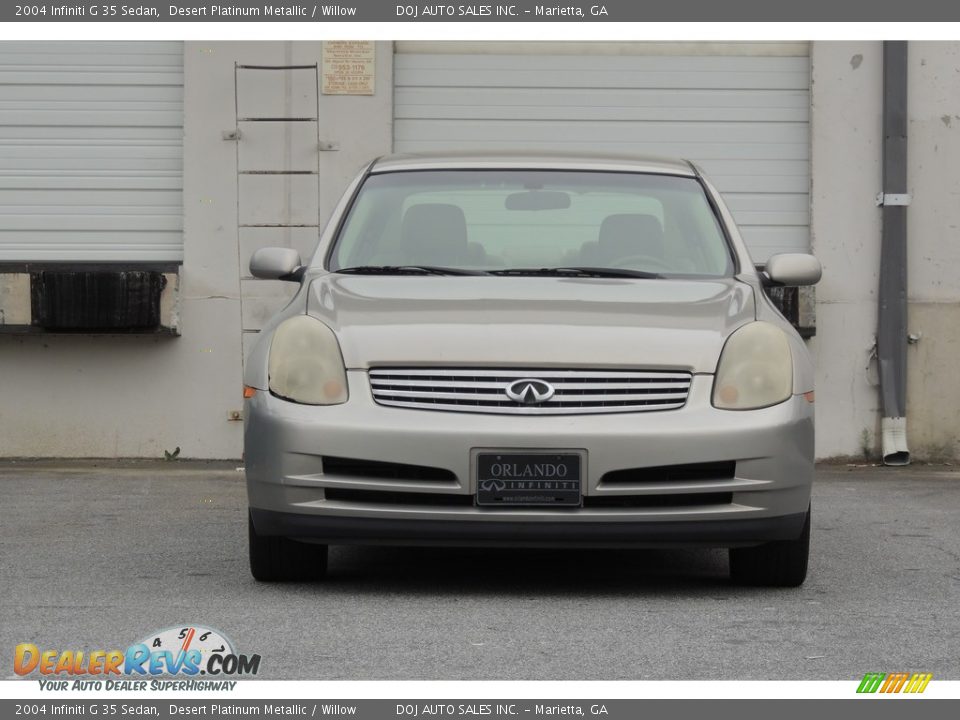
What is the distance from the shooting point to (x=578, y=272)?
21.4ft

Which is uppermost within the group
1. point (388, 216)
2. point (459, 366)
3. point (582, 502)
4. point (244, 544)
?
point (388, 216)

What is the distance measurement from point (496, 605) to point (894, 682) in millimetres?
1563

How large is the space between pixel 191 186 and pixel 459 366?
6932mm

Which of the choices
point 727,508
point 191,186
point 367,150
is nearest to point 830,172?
point 367,150

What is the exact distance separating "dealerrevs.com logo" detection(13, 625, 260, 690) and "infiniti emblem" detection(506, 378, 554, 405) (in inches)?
50.9

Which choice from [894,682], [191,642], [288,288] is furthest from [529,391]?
[288,288]

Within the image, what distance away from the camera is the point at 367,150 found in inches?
479

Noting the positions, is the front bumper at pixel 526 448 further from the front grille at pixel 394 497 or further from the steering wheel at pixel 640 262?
the steering wheel at pixel 640 262

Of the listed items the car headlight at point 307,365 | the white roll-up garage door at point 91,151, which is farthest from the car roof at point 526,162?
the white roll-up garage door at point 91,151

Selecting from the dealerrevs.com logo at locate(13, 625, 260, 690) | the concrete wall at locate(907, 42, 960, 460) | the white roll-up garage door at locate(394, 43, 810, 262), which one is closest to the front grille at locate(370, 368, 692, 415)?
the dealerrevs.com logo at locate(13, 625, 260, 690)

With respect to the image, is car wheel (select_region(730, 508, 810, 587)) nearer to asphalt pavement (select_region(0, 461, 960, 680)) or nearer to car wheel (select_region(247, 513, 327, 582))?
Answer: asphalt pavement (select_region(0, 461, 960, 680))

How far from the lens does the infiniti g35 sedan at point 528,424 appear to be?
555 centimetres
